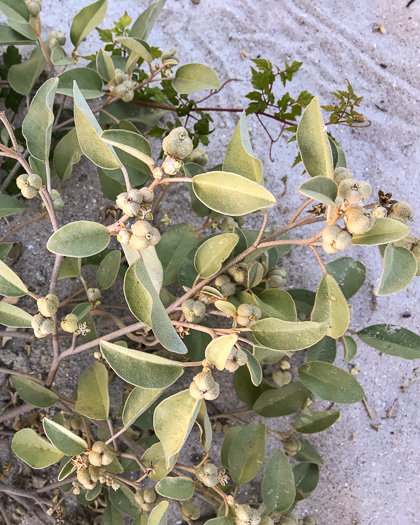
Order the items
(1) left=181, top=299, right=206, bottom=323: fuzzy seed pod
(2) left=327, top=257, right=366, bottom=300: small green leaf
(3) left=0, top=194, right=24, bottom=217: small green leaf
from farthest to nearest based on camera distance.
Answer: (2) left=327, top=257, right=366, bottom=300: small green leaf
(3) left=0, top=194, right=24, bottom=217: small green leaf
(1) left=181, top=299, right=206, bottom=323: fuzzy seed pod

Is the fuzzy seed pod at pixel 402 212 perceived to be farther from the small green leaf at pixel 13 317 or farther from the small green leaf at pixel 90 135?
the small green leaf at pixel 13 317

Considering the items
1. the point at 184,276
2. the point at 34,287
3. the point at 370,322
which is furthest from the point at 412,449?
the point at 34,287

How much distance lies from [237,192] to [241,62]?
0.97 m

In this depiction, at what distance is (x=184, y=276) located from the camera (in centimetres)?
106

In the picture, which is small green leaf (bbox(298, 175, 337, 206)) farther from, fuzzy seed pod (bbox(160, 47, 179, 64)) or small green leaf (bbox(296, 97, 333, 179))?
fuzzy seed pod (bbox(160, 47, 179, 64))

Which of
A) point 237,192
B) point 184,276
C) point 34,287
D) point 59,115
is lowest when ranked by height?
point 34,287

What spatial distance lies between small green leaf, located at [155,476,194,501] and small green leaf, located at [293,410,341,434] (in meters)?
0.40

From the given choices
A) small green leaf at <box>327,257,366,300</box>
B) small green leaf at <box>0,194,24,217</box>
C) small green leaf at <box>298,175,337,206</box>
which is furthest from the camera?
small green leaf at <box>327,257,366,300</box>

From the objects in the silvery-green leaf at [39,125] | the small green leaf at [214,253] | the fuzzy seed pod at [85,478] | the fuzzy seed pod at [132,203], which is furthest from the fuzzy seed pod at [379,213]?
the fuzzy seed pod at [85,478]

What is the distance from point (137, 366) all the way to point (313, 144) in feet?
1.49

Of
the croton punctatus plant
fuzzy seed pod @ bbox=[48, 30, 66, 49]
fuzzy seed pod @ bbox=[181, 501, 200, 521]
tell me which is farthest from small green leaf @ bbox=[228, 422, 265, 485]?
fuzzy seed pod @ bbox=[48, 30, 66, 49]

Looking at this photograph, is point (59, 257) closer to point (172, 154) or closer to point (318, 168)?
point (172, 154)

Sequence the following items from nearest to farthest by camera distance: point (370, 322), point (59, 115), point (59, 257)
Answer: point (59, 257) < point (59, 115) < point (370, 322)

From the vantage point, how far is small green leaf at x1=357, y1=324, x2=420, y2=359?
3.55ft
